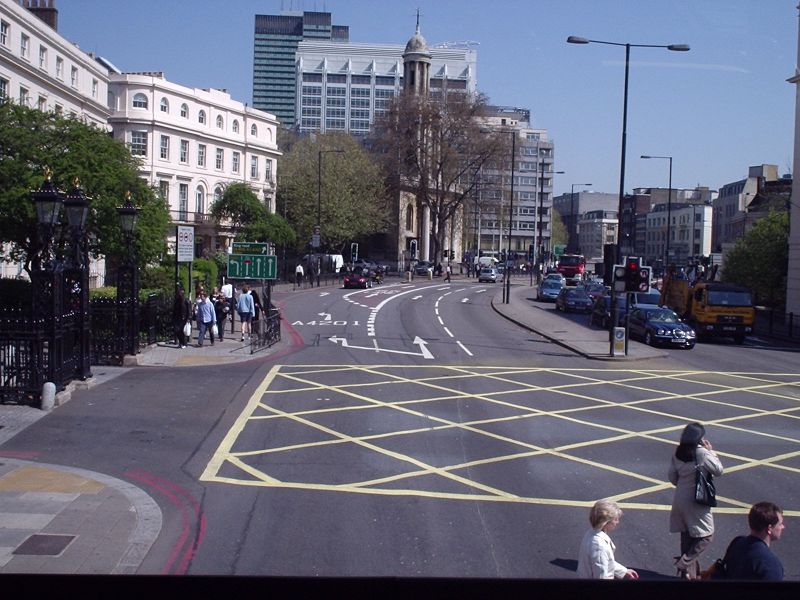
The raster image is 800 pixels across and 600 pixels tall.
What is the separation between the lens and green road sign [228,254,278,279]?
31.7 metres

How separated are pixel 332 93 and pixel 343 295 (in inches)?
2122

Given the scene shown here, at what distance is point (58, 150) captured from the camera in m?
32.4

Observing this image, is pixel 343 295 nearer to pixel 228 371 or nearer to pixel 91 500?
pixel 228 371

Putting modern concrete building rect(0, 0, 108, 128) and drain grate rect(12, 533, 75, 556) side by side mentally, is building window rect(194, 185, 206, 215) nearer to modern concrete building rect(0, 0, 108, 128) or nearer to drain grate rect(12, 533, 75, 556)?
→ modern concrete building rect(0, 0, 108, 128)

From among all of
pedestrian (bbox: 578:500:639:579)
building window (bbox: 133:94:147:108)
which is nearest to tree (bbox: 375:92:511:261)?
building window (bbox: 133:94:147:108)

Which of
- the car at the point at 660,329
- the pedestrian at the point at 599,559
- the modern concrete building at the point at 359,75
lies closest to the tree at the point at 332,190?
the modern concrete building at the point at 359,75

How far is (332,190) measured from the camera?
81250mm

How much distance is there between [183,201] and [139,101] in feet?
29.1

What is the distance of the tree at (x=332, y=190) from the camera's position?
81.2 meters

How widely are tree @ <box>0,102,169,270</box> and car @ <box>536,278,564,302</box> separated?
31088 mm

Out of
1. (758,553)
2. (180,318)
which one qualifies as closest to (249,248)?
(180,318)

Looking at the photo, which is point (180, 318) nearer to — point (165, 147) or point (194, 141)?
point (165, 147)

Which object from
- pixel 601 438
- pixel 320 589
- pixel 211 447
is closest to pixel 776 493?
pixel 601 438

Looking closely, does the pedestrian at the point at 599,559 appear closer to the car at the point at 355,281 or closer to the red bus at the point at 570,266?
the car at the point at 355,281
